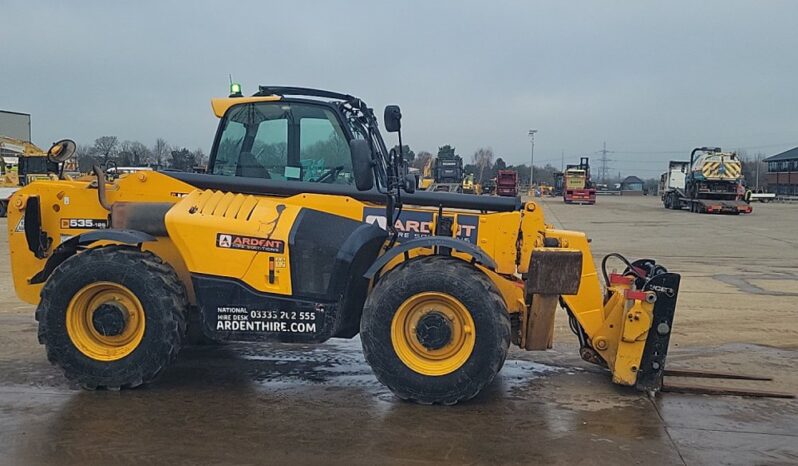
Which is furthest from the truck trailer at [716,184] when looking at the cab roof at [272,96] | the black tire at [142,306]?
the black tire at [142,306]

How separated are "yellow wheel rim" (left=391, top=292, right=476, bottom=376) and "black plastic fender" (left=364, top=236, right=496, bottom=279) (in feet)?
1.12

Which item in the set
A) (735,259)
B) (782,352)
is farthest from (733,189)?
(782,352)

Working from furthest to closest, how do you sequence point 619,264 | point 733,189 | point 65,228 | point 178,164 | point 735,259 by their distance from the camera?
1. point 733,189
2. point 735,259
3. point 619,264
4. point 178,164
5. point 65,228

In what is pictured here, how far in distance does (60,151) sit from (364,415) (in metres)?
3.65

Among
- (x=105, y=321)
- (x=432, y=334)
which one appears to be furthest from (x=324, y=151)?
(x=105, y=321)

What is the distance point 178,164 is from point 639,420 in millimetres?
4826

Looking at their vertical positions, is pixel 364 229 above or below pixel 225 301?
above

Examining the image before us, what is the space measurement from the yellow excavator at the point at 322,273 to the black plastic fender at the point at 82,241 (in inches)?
0.5

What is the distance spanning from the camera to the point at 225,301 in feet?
17.7

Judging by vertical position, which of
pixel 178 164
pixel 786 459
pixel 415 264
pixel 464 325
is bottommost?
pixel 786 459

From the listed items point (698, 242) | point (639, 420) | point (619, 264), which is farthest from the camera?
→ point (698, 242)

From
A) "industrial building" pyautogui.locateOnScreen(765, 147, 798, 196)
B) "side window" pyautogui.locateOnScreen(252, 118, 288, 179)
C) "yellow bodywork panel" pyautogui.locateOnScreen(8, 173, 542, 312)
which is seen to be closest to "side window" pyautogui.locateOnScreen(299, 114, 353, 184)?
"side window" pyautogui.locateOnScreen(252, 118, 288, 179)

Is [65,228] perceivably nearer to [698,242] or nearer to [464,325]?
[464,325]

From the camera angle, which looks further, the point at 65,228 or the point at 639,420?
the point at 65,228
